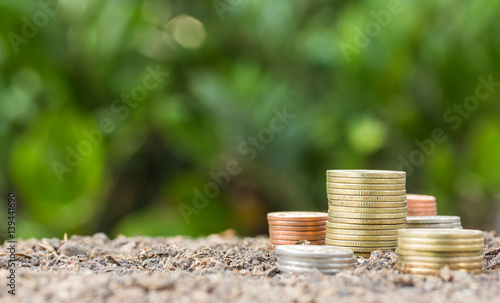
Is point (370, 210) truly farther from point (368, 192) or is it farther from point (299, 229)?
point (299, 229)

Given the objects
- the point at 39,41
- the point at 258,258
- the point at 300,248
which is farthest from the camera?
the point at 39,41

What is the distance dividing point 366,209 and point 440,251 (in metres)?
0.54

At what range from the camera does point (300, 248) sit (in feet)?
8.53

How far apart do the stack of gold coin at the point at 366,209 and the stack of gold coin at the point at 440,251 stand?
0.43m

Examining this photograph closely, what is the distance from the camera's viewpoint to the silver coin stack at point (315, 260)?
2463mm

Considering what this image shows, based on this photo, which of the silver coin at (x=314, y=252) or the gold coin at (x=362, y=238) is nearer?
the silver coin at (x=314, y=252)

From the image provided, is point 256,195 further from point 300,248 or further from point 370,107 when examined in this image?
point 300,248

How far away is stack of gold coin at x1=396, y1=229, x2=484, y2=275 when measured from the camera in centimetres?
241

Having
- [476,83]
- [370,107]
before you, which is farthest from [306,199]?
[476,83]

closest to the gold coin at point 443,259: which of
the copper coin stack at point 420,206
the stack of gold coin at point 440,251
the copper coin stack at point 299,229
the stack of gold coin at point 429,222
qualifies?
the stack of gold coin at point 440,251

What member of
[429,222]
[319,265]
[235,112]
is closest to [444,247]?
[319,265]

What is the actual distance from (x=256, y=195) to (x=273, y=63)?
2.04 m

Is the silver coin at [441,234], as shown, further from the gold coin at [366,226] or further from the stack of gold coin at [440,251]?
the gold coin at [366,226]

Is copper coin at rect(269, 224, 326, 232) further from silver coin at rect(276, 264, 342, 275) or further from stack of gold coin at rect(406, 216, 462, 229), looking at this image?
silver coin at rect(276, 264, 342, 275)
